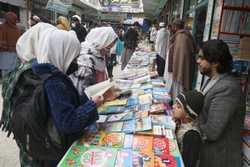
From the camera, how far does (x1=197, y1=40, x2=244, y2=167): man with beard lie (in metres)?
1.54

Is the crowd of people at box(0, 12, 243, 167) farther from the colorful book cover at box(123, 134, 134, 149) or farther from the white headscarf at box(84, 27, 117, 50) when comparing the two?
the white headscarf at box(84, 27, 117, 50)

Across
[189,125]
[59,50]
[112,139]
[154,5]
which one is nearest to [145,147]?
[112,139]

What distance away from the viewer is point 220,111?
5.02ft

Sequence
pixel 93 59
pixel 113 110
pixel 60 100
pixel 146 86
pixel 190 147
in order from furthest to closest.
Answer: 1. pixel 146 86
2. pixel 93 59
3. pixel 113 110
4. pixel 190 147
5. pixel 60 100

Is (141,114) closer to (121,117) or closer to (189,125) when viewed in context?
(121,117)

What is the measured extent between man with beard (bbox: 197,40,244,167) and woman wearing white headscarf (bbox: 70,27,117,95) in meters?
0.96

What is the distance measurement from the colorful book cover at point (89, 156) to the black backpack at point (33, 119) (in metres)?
0.09

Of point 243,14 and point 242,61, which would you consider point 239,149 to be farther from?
point 243,14

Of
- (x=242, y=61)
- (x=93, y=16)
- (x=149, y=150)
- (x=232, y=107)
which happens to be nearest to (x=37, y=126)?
(x=149, y=150)

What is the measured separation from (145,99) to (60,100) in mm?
1081

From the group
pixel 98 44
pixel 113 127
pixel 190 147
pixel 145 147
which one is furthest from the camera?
pixel 98 44

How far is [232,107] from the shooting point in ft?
5.02

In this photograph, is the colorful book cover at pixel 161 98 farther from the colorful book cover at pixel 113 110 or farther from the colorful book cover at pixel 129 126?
the colorful book cover at pixel 129 126

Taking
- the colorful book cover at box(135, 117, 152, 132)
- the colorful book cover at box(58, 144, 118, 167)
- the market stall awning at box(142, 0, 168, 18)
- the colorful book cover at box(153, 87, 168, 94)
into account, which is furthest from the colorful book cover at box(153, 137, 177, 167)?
the market stall awning at box(142, 0, 168, 18)
